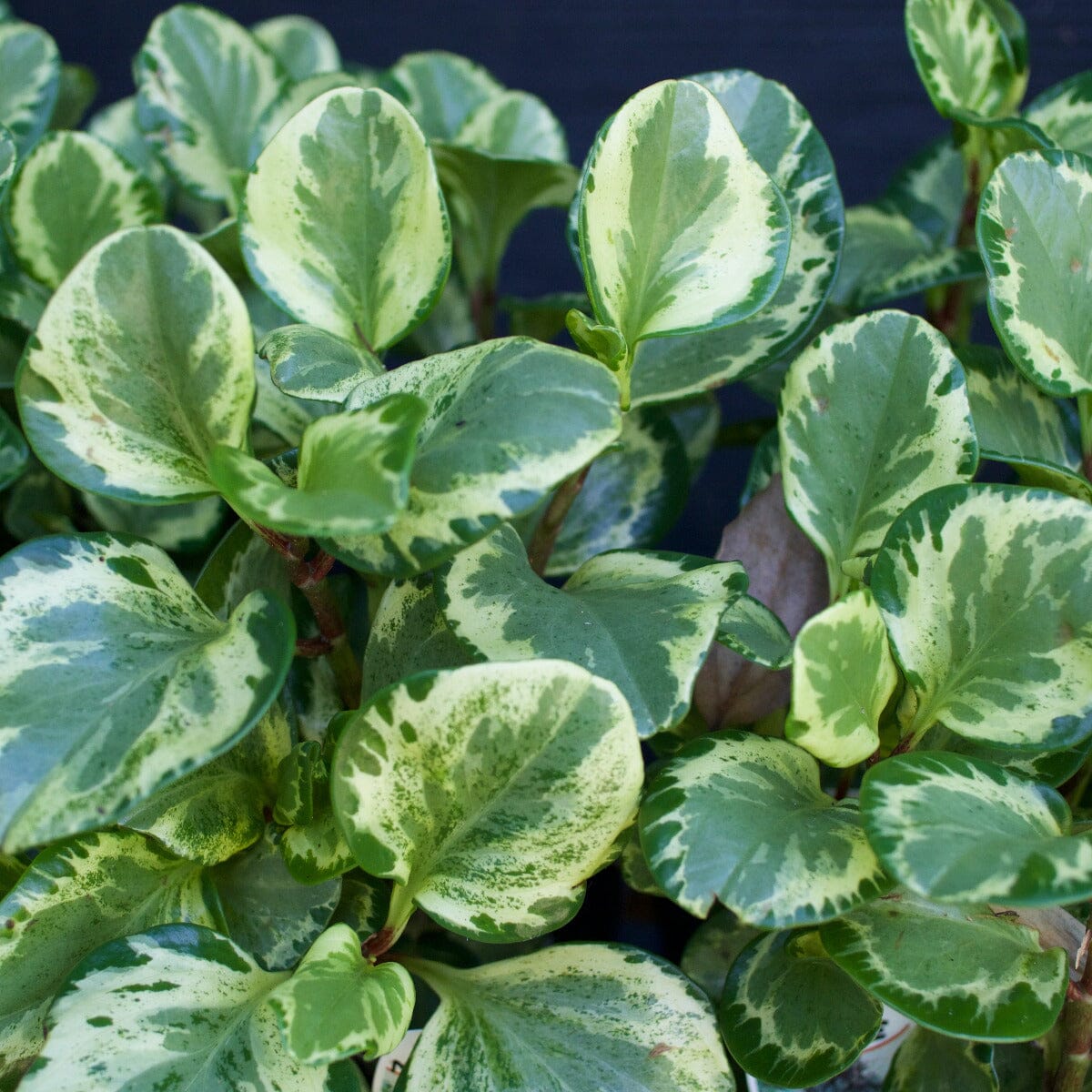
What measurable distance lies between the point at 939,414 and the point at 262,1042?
32cm

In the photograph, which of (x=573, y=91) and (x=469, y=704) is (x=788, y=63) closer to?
(x=573, y=91)

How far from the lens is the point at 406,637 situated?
0.45 meters

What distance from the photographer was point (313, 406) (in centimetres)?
54

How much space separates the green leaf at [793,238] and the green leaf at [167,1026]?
27 centimetres

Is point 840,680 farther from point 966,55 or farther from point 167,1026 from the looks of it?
point 966,55

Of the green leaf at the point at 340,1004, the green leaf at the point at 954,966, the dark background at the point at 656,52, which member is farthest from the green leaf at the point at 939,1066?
the dark background at the point at 656,52

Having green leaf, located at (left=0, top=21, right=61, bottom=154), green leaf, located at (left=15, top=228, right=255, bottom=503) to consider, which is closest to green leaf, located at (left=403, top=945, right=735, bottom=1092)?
green leaf, located at (left=15, top=228, right=255, bottom=503)

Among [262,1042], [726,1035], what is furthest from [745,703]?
[262,1042]

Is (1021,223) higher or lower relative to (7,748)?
higher

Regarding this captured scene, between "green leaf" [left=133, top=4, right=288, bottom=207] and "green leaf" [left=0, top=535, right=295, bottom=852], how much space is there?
0.33 meters

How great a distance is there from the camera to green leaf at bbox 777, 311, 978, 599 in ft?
1.43

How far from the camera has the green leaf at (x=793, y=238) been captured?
488mm

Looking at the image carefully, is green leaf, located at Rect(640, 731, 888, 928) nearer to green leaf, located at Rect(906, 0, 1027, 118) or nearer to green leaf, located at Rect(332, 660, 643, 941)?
green leaf, located at Rect(332, 660, 643, 941)

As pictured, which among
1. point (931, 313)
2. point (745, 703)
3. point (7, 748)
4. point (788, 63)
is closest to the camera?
point (7, 748)
